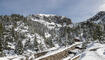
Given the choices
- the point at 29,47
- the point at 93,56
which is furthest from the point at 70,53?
the point at 29,47

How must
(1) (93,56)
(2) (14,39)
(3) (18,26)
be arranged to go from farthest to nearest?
(3) (18,26) < (2) (14,39) < (1) (93,56)

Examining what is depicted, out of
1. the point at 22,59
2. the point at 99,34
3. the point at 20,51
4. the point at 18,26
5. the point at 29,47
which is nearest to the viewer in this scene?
the point at 22,59

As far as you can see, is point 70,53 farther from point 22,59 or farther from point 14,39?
point 14,39

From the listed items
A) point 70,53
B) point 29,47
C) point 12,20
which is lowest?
point 29,47

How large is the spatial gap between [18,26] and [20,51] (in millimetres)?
99261

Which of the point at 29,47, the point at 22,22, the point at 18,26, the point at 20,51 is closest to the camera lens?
the point at 20,51

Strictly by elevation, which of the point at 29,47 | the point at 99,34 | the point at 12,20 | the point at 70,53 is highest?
the point at 12,20

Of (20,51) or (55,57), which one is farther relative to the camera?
(20,51)

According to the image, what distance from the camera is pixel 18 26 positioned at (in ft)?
517

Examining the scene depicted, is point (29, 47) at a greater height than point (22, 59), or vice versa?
point (22, 59)

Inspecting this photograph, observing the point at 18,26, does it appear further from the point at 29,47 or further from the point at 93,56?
the point at 93,56

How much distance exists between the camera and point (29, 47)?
311 feet

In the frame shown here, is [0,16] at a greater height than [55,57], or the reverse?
[0,16]

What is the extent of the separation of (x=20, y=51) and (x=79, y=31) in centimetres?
11044
